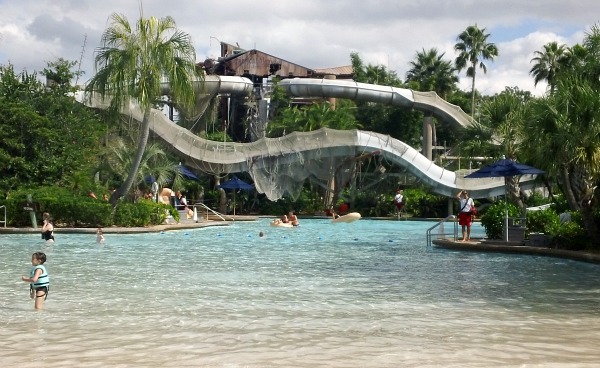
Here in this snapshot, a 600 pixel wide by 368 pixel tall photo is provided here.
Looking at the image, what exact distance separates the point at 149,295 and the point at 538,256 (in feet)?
34.8

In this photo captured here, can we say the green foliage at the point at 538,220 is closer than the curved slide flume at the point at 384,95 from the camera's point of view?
Yes

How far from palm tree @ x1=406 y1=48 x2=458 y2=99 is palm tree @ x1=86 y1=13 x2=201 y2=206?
34.5 metres

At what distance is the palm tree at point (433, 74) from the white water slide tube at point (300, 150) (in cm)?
1798

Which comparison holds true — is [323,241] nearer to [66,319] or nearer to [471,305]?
[471,305]

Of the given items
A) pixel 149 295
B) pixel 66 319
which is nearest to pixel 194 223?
pixel 149 295

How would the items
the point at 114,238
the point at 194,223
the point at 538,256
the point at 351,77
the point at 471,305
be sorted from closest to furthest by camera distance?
the point at 471,305 → the point at 538,256 → the point at 114,238 → the point at 194,223 → the point at 351,77

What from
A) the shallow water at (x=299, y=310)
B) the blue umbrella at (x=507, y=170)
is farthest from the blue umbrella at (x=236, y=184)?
the blue umbrella at (x=507, y=170)

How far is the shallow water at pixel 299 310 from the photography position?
891 centimetres

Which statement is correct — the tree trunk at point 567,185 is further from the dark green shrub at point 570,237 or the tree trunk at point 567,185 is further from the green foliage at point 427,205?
the green foliage at point 427,205

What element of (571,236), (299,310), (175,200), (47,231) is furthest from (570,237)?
(175,200)

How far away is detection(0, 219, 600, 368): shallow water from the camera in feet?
29.2

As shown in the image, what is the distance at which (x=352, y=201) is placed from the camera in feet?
155

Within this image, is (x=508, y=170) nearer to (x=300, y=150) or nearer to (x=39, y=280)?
(x=39, y=280)

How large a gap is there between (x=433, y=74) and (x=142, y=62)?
38566 mm
